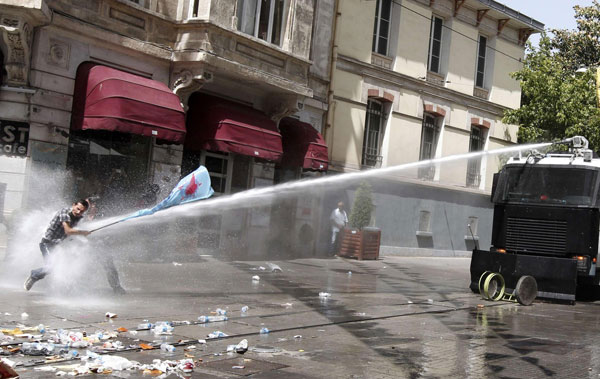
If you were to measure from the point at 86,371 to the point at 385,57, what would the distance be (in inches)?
759

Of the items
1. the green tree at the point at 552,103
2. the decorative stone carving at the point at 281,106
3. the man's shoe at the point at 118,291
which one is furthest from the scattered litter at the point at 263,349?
the green tree at the point at 552,103

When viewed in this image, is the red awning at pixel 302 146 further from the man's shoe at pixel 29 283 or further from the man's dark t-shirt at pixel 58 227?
the man's shoe at pixel 29 283

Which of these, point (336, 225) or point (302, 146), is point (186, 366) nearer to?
point (302, 146)

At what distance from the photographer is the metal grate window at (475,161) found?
28.3 metres

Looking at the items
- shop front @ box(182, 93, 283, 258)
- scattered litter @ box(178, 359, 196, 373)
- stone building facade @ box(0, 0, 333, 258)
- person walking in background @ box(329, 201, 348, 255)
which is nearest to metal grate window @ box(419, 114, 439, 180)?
person walking in background @ box(329, 201, 348, 255)

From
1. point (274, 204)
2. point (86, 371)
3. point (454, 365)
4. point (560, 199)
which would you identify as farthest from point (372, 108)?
point (86, 371)

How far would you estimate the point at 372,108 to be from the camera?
23969 mm

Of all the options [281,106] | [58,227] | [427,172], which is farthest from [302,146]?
[58,227]

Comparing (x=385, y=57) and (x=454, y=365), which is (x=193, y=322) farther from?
(x=385, y=57)

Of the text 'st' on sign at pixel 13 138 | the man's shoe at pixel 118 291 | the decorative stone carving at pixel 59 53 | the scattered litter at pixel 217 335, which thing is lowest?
the scattered litter at pixel 217 335

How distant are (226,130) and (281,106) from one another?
3221mm

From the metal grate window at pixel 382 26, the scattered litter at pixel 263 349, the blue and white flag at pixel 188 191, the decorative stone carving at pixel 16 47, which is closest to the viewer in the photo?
the scattered litter at pixel 263 349

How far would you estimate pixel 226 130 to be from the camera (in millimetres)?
16719

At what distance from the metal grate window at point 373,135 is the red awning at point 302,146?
3577 millimetres
